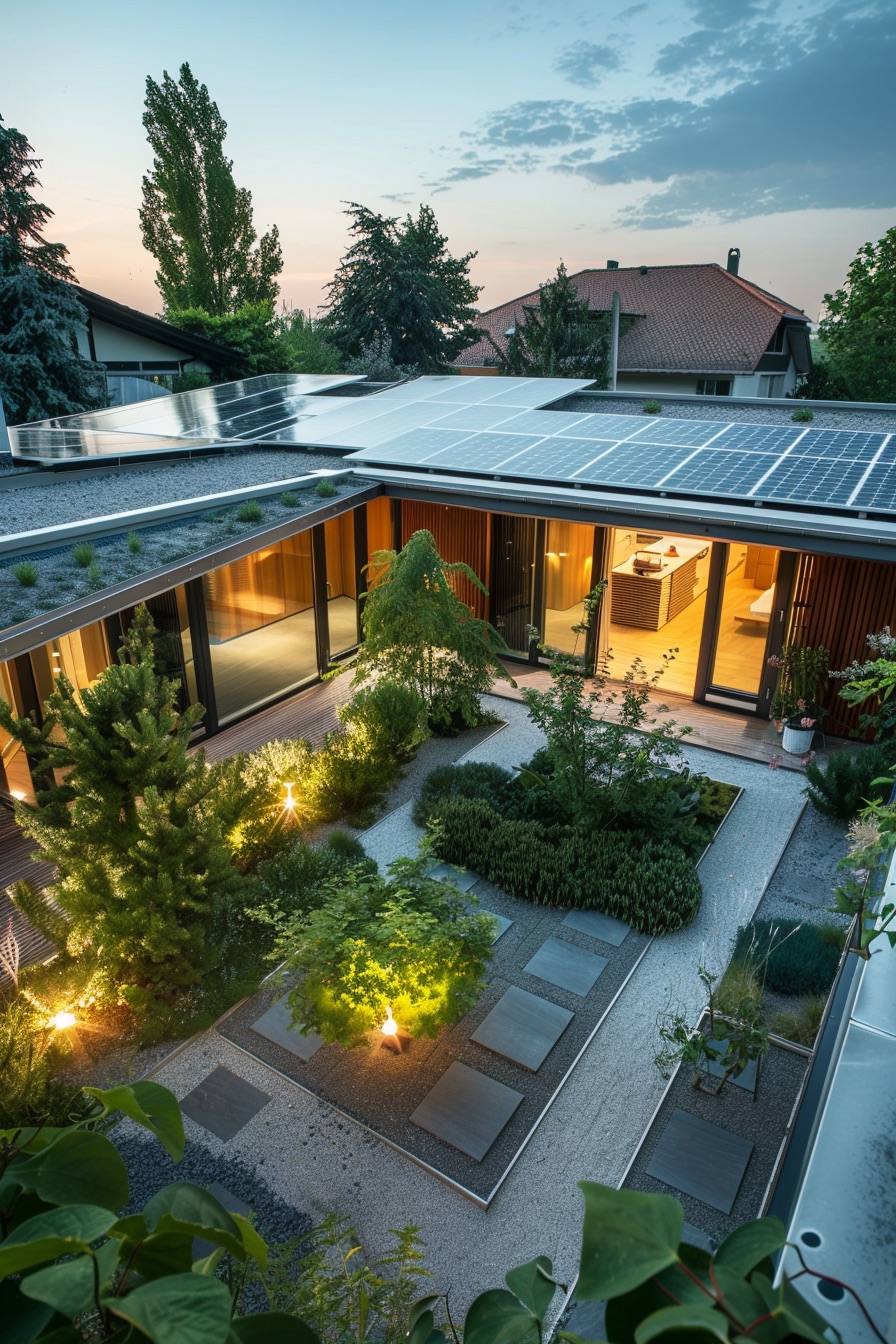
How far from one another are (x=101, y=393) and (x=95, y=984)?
18.6 meters

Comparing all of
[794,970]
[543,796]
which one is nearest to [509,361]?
[543,796]

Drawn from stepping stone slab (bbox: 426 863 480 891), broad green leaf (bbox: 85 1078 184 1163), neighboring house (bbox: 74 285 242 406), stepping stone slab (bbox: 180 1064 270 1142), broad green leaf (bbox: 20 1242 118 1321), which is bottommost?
stepping stone slab (bbox: 180 1064 270 1142)

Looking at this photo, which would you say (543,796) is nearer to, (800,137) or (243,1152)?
(243,1152)

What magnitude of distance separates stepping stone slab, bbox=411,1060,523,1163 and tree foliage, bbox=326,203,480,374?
99.5 feet

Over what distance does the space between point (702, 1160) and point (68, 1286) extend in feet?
19.0

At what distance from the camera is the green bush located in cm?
659

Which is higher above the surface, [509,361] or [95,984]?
[509,361]

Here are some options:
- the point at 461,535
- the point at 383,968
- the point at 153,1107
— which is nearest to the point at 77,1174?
the point at 153,1107

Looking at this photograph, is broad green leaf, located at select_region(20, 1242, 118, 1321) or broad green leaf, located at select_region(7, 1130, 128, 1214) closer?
broad green leaf, located at select_region(20, 1242, 118, 1321)

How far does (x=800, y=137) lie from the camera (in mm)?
33875

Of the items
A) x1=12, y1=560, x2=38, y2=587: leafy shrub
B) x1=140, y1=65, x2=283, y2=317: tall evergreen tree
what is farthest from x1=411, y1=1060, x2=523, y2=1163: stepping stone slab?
x1=140, y1=65, x2=283, y2=317: tall evergreen tree

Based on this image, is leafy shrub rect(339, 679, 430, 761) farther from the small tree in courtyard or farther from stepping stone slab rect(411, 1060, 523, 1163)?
stepping stone slab rect(411, 1060, 523, 1163)

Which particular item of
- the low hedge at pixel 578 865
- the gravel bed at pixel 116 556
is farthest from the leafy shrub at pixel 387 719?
the gravel bed at pixel 116 556

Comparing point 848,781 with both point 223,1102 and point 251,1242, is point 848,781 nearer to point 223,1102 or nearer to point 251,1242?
point 223,1102
